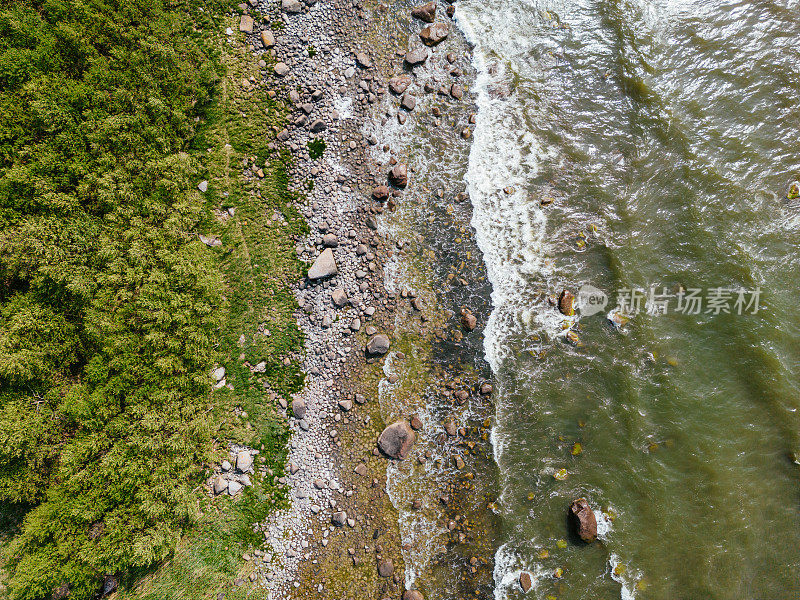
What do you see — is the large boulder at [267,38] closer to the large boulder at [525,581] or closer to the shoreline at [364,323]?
the shoreline at [364,323]

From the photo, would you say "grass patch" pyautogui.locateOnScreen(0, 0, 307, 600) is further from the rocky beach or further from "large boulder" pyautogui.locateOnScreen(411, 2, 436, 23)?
"large boulder" pyautogui.locateOnScreen(411, 2, 436, 23)

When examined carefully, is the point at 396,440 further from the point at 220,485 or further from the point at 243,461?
the point at 220,485

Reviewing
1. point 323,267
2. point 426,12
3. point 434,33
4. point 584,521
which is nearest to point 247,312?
point 323,267

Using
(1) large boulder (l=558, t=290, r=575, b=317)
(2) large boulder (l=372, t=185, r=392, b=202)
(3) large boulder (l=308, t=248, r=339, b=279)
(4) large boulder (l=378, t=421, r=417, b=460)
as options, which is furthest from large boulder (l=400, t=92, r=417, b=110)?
(4) large boulder (l=378, t=421, r=417, b=460)

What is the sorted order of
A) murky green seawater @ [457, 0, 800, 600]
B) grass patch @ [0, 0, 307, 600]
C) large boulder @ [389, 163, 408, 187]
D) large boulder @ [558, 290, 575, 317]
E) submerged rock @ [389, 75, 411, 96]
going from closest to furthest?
grass patch @ [0, 0, 307, 600] < murky green seawater @ [457, 0, 800, 600] < large boulder @ [558, 290, 575, 317] < large boulder @ [389, 163, 408, 187] < submerged rock @ [389, 75, 411, 96]

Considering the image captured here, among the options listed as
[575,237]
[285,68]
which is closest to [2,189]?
[285,68]

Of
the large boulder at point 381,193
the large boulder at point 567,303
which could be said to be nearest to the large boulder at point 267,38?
the large boulder at point 381,193
